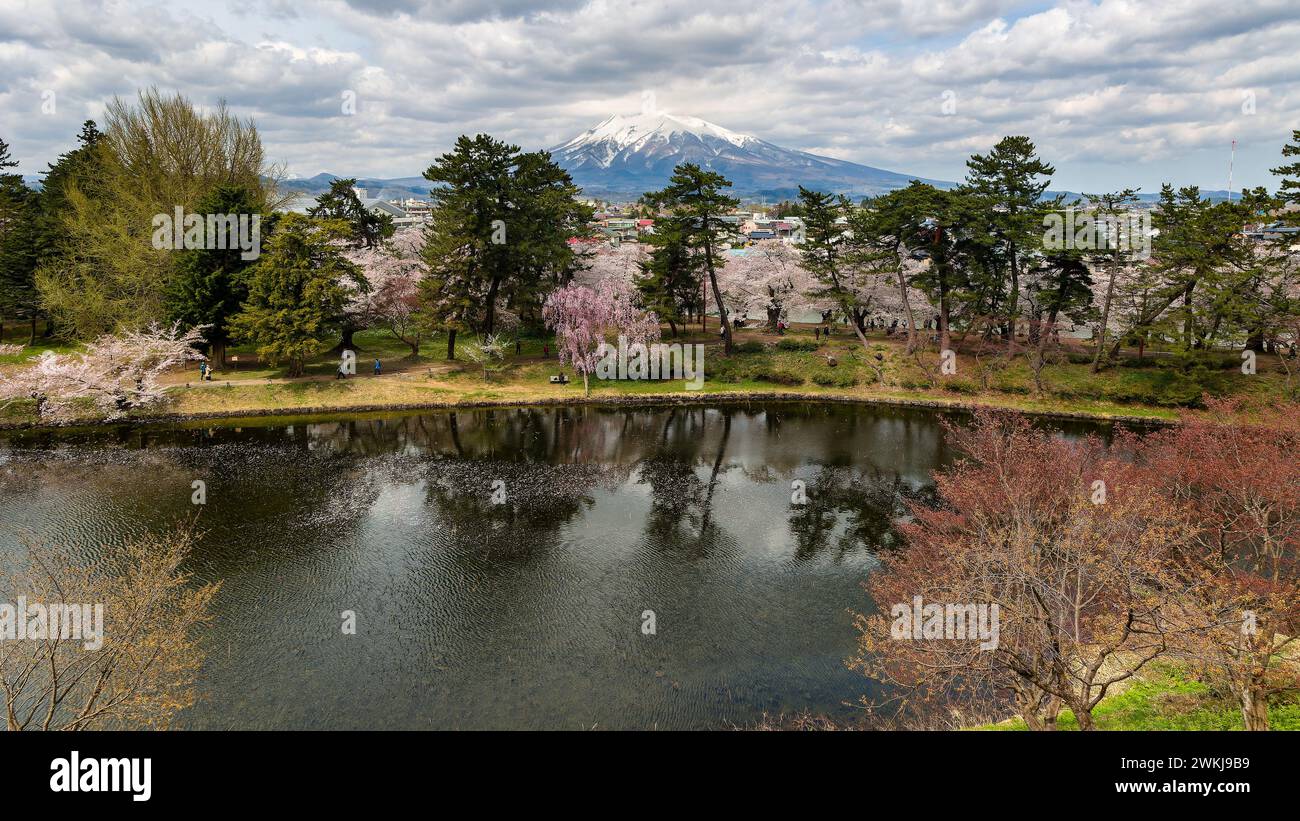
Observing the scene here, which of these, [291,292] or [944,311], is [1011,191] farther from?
[291,292]

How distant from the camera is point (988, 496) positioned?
722 inches

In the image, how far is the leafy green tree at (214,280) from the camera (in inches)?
1612

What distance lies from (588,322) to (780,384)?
13500mm

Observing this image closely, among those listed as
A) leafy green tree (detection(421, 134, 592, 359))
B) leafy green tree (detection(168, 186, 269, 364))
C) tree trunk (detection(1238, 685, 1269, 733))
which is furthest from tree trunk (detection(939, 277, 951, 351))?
leafy green tree (detection(168, 186, 269, 364))

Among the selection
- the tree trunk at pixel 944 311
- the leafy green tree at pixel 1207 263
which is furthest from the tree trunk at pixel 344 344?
the leafy green tree at pixel 1207 263

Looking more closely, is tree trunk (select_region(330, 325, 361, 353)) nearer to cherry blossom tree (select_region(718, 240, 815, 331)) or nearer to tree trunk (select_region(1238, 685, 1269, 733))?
cherry blossom tree (select_region(718, 240, 815, 331))

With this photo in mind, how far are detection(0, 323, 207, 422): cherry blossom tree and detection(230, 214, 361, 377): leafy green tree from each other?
3.80 m

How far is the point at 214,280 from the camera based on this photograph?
41.2 meters

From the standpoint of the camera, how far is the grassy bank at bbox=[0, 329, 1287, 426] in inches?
1529

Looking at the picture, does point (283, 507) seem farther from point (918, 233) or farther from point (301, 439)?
point (918, 233)

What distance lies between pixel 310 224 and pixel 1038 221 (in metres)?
43.9

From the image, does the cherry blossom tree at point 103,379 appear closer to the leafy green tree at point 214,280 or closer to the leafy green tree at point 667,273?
the leafy green tree at point 214,280

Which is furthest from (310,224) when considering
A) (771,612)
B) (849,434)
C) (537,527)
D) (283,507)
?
(771,612)

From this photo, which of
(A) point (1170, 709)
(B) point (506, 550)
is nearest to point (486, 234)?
(B) point (506, 550)
